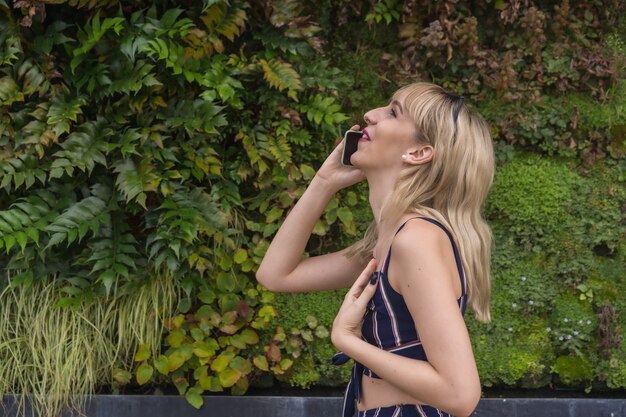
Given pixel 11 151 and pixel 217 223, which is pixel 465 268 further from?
pixel 11 151

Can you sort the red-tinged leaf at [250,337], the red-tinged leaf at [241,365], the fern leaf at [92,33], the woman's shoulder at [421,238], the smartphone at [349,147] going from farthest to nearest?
the red-tinged leaf at [250,337], the red-tinged leaf at [241,365], the fern leaf at [92,33], the smartphone at [349,147], the woman's shoulder at [421,238]

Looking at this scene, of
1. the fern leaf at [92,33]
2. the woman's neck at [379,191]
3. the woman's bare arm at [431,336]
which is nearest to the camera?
the woman's bare arm at [431,336]

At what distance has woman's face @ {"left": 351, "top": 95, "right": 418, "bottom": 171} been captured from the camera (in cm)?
255

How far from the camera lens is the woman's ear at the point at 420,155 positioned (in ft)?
8.19

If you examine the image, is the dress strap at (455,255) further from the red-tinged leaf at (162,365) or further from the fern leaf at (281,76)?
the red-tinged leaf at (162,365)

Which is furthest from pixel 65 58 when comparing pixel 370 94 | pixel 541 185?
pixel 541 185

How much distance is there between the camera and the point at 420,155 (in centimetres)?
252

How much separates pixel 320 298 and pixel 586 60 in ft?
7.70

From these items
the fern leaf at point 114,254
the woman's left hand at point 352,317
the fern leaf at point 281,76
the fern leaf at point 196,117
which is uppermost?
the woman's left hand at point 352,317

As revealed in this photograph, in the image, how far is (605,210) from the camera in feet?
16.7

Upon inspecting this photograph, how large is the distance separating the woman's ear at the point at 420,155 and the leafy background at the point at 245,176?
2.29m

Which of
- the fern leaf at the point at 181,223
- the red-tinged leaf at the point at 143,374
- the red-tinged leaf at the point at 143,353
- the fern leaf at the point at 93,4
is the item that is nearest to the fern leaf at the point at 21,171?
the fern leaf at the point at 181,223

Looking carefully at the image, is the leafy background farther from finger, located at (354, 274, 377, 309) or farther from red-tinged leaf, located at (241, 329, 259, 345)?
finger, located at (354, 274, 377, 309)

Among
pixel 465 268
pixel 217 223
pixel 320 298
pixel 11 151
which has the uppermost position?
pixel 465 268
